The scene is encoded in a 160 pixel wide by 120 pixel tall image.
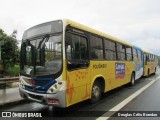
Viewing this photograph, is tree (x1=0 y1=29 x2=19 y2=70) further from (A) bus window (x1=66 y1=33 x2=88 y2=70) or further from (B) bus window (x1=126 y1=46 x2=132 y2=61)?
(A) bus window (x1=66 y1=33 x2=88 y2=70)

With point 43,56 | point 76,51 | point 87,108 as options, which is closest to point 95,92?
point 87,108

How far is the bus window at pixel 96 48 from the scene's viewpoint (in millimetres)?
8352

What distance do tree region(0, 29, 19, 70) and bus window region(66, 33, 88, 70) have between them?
18.5 meters

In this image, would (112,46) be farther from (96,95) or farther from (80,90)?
→ (80,90)

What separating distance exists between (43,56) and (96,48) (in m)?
2.50

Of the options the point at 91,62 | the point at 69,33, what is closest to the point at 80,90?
the point at 91,62

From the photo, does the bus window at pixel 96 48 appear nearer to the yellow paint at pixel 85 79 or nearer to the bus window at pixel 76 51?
the yellow paint at pixel 85 79

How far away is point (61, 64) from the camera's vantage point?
6.53 m

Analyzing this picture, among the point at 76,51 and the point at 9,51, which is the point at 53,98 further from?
the point at 9,51

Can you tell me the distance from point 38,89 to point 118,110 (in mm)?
2718

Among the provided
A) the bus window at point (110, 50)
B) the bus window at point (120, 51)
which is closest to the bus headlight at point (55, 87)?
the bus window at point (110, 50)

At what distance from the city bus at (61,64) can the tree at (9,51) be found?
17645mm

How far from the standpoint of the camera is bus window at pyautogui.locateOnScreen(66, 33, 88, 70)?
22.2ft

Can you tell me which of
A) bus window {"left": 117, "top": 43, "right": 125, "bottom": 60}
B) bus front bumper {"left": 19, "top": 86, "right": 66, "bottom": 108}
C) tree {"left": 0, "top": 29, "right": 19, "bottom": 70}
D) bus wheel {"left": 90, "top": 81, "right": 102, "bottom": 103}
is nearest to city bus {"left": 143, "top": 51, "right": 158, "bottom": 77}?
bus window {"left": 117, "top": 43, "right": 125, "bottom": 60}
